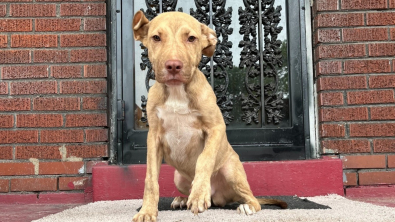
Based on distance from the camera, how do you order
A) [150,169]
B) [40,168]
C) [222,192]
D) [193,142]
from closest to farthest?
1. [150,169]
2. [193,142]
3. [222,192]
4. [40,168]

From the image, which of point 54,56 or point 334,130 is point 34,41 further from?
point 334,130

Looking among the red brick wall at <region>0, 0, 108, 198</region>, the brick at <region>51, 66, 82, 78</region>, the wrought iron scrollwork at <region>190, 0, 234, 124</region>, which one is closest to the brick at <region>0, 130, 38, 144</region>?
the red brick wall at <region>0, 0, 108, 198</region>

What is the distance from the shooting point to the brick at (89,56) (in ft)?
12.0

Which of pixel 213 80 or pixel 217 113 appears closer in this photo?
pixel 217 113

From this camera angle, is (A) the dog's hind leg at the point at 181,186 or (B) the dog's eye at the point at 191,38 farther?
(A) the dog's hind leg at the point at 181,186

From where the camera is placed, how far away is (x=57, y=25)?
367 cm

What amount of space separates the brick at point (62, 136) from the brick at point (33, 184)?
1.17ft

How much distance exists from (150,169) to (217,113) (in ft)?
1.80

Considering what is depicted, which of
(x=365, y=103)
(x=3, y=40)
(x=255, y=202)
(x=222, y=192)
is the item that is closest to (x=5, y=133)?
(x=3, y=40)

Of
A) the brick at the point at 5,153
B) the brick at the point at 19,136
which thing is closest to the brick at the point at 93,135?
the brick at the point at 19,136

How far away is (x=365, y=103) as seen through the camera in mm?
3637

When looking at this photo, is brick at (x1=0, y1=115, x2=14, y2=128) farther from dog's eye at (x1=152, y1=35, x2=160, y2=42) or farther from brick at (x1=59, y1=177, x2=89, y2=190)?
dog's eye at (x1=152, y1=35, x2=160, y2=42)

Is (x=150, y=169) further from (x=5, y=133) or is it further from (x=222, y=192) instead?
(x=5, y=133)

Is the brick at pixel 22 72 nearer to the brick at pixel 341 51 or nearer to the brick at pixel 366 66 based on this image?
the brick at pixel 341 51
